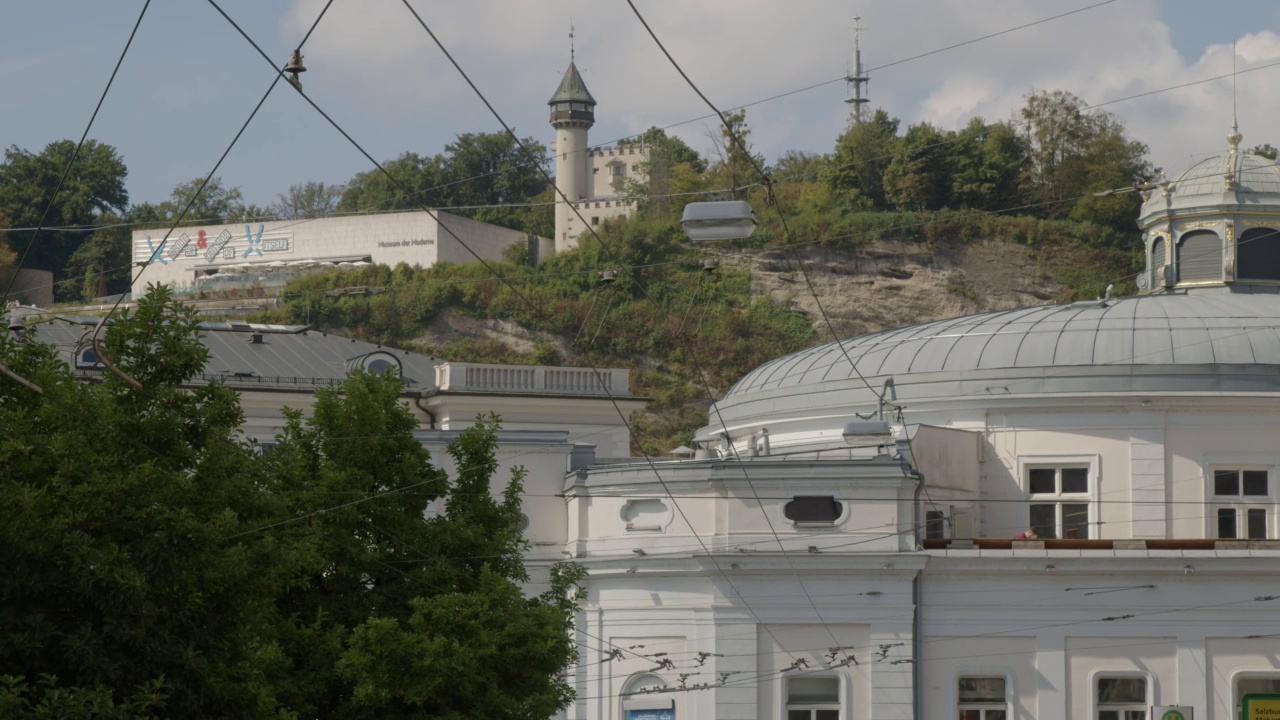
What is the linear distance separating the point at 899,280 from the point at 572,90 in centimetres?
2704

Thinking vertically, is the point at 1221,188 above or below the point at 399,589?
above

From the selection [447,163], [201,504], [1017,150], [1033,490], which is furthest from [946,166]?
[201,504]

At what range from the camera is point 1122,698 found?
38.8 meters

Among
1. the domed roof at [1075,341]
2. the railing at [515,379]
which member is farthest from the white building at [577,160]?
the domed roof at [1075,341]

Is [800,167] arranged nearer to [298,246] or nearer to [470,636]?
[298,246]

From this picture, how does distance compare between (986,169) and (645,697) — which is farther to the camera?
(986,169)

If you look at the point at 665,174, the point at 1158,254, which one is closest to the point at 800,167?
the point at 665,174

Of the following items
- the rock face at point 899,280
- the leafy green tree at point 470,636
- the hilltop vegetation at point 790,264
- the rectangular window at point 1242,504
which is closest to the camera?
the leafy green tree at point 470,636

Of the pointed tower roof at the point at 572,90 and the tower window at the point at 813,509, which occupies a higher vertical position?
the pointed tower roof at the point at 572,90

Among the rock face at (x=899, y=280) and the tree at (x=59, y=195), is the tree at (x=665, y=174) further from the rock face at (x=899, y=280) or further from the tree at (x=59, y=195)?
the tree at (x=59, y=195)

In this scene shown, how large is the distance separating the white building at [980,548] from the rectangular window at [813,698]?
0.11 ft

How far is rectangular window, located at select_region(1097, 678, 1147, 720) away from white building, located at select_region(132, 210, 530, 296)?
73.3 metres

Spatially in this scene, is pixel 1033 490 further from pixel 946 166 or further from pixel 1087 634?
pixel 946 166

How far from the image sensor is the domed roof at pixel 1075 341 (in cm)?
4259
